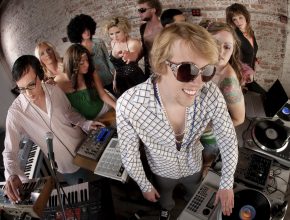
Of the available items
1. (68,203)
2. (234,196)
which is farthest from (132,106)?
(234,196)

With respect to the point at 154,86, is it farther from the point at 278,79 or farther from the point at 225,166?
the point at 278,79

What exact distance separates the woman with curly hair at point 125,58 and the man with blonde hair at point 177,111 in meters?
1.17

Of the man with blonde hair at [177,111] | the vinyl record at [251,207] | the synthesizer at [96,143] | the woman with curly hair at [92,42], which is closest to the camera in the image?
the man with blonde hair at [177,111]

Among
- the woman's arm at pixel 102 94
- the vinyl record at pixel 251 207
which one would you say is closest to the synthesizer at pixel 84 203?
the vinyl record at pixel 251 207

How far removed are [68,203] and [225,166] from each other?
42.6 inches

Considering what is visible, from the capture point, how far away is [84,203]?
1.93 metres

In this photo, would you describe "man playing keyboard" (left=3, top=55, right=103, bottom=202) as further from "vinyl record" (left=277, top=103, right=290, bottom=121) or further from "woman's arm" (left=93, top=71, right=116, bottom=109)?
"vinyl record" (left=277, top=103, right=290, bottom=121)

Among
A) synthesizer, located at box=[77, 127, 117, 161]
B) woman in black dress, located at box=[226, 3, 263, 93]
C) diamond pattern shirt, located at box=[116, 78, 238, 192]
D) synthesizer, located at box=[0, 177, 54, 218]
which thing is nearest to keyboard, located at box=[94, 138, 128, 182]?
synthesizer, located at box=[77, 127, 117, 161]

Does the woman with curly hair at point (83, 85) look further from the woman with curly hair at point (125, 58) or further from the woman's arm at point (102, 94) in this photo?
the woman with curly hair at point (125, 58)

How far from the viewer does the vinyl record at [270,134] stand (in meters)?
2.39

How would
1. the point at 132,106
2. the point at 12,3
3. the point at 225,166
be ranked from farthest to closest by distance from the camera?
the point at 12,3 → the point at 225,166 → the point at 132,106

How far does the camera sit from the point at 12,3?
87.7 inches

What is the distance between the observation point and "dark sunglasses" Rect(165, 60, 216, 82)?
1.34 meters

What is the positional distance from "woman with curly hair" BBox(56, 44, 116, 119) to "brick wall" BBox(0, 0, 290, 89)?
220mm
